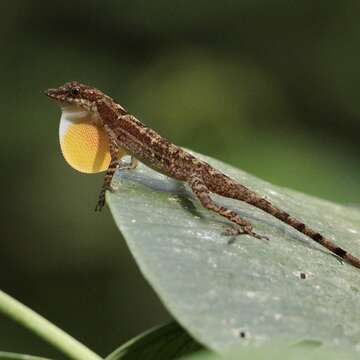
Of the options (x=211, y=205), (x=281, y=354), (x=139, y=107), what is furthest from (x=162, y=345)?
(x=139, y=107)

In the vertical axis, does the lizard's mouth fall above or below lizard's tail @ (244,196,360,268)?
above

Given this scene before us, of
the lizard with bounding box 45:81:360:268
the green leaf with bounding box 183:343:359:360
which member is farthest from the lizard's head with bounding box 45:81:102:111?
the green leaf with bounding box 183:343:359:360

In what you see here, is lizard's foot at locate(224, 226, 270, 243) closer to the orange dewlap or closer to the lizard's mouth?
the orange dewlap

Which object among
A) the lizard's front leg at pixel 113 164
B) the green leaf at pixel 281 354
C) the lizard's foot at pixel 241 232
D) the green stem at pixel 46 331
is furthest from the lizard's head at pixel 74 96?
the green leaf at pixel 281 354

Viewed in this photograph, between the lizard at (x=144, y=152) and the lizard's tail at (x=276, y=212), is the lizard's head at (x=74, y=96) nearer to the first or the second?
the lizard at (x=144, y=152)

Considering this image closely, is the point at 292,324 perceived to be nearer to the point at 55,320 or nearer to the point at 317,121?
the point at 55,320

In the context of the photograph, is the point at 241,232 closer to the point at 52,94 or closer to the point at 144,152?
the point at 144,152
